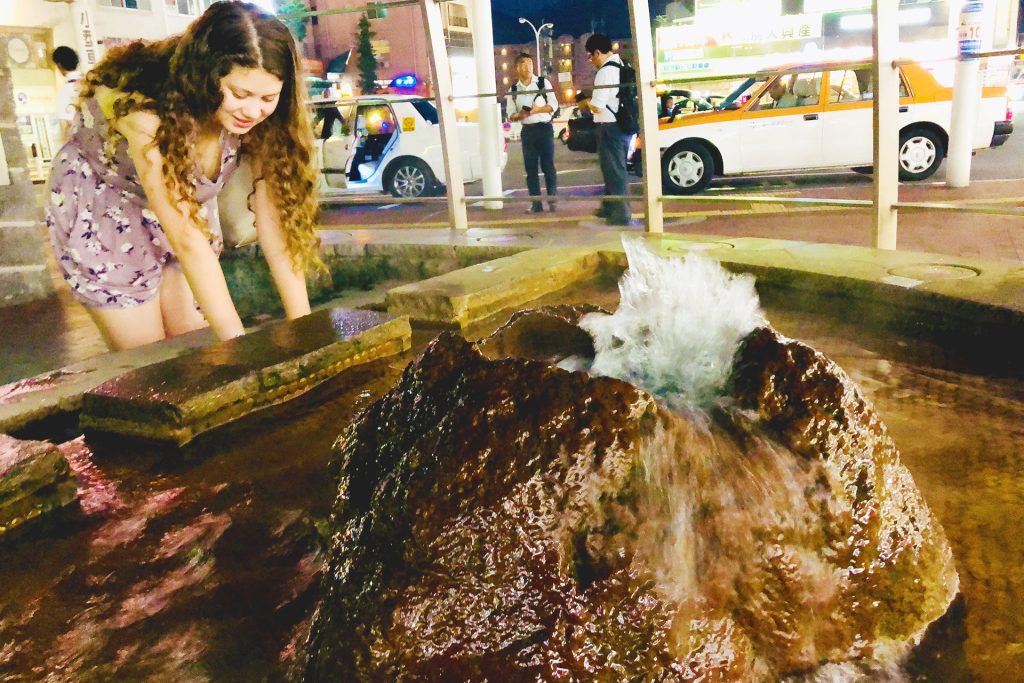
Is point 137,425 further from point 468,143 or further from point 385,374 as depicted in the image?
point 468,143

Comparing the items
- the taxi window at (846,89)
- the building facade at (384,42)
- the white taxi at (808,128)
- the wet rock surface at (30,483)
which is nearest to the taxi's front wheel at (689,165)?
the white taxi at (808,128)

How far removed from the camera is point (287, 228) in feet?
10.8

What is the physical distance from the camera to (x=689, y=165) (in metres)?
10.8

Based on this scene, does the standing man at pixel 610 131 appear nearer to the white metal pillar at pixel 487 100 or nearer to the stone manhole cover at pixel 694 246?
the white metal pillar at pixel 487 100

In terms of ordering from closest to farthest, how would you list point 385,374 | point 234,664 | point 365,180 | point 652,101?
point 234,664
point 385,374
point 652,101
point 365,180

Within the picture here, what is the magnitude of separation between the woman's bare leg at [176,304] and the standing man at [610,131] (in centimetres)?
448

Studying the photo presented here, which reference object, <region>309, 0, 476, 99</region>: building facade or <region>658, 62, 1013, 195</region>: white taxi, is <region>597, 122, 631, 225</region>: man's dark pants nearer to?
<region>658, 62, 1013, 195</region>: white taxi

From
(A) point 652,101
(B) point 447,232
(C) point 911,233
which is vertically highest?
(A) point 652,101

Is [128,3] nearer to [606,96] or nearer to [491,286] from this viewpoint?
[606,96]

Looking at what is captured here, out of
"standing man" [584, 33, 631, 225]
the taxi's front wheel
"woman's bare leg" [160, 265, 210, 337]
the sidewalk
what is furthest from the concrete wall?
the taxi's front wheel

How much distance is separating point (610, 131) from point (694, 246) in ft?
11.0

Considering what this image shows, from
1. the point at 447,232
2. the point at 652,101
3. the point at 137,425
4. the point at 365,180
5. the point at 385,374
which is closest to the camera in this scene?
the point at 137,425

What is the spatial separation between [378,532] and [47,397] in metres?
1.98

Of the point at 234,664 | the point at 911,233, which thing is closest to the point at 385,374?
the point at 234,664
